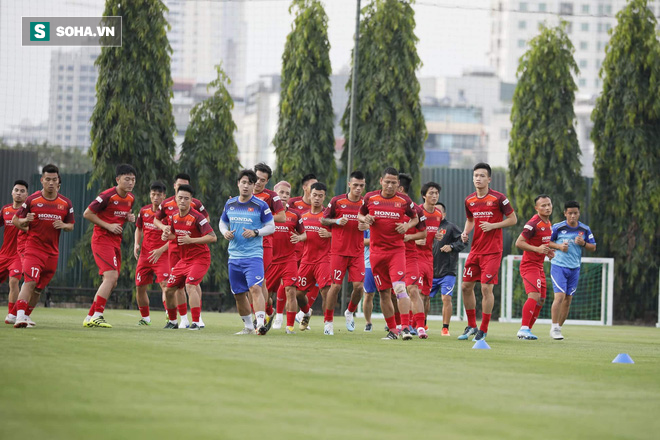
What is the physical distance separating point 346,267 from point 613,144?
47.0ft

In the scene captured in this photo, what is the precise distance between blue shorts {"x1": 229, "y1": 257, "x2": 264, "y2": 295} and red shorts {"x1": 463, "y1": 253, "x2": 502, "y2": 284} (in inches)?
122

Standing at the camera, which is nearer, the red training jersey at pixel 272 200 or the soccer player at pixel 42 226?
the soccer player at pixel 42 226

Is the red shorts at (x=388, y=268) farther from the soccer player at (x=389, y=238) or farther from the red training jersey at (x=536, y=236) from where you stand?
the red training jersey at (x=536, y=236)

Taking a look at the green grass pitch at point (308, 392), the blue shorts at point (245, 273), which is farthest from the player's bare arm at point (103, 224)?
the green grass pitch at point (308, 392)

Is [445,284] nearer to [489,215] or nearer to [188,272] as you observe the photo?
[489,215]

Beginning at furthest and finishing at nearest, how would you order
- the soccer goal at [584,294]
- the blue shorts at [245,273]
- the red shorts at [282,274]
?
the soccer goal at [584,294] < the red shorts at [282,274] < the blue shorts at [245,273]

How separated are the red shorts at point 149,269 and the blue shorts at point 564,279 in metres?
6.37

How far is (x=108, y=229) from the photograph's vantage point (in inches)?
519

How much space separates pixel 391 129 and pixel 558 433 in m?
22.1

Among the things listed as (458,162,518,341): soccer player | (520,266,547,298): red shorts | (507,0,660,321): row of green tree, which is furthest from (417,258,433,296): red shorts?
(507,0,660,321): row of green tree

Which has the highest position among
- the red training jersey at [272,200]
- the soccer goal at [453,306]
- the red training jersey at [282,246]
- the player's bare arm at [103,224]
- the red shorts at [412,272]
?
the red training jersey at [272,200]

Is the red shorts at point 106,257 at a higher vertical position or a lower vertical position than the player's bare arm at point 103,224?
lower

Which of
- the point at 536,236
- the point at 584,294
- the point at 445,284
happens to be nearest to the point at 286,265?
the point at 445,284

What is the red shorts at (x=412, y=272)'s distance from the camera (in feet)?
43.5
